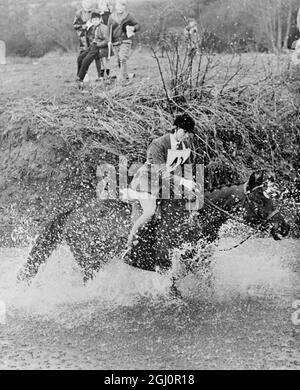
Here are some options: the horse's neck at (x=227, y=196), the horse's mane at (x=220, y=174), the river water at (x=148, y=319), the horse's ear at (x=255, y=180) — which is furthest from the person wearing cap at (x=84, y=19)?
the horse's ear at (x=255, y=180)

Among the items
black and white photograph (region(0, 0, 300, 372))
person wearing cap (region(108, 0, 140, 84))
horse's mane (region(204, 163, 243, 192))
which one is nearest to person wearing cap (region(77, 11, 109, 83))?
black and white photograph (region(0, 0, 300, 372))

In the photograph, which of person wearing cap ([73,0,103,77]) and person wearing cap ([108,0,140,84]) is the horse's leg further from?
person wearing cap ([73,0,103,77])

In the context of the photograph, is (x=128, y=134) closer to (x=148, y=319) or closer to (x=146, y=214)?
(x=146, y=214)

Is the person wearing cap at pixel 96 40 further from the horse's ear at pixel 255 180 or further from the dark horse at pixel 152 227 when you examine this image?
the horse's ear at pixel 255 180

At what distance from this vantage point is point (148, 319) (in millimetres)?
7105

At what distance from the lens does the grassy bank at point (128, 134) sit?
10.1 meters

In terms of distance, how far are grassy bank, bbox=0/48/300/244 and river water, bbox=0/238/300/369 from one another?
5.85 feet

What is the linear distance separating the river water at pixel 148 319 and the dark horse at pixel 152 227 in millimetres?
344

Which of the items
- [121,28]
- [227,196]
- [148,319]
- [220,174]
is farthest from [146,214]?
[121,28]

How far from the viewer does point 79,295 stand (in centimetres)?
767

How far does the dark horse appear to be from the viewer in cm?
663

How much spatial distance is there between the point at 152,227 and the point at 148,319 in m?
0.96

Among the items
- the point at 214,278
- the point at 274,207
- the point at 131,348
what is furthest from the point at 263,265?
the point at 131,348

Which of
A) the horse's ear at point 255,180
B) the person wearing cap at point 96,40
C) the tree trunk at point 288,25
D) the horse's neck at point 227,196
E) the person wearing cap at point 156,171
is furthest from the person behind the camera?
the tree trunk at point 288,25
